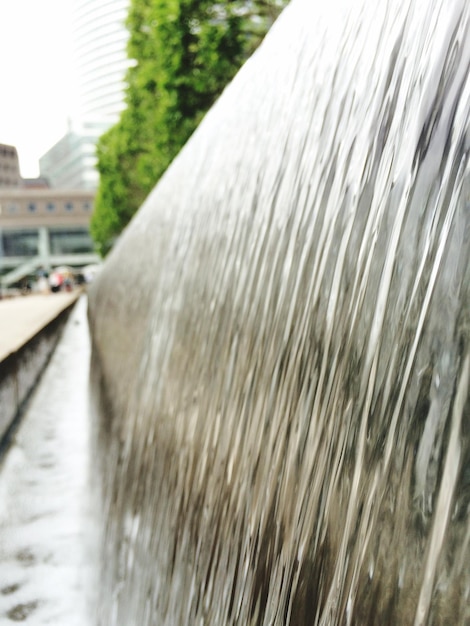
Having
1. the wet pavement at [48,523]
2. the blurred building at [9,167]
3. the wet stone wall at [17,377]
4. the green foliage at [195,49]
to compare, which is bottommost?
the wet pavement at [48,523]

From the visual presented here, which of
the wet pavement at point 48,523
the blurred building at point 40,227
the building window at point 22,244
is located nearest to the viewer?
the wet pavement at point 48,523

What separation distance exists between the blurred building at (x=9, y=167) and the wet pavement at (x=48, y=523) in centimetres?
9097

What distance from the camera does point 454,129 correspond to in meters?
0.87

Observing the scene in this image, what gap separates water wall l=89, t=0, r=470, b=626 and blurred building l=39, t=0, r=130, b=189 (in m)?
92.5

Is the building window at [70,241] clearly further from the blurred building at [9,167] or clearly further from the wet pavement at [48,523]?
the wet pavement at [48,523]

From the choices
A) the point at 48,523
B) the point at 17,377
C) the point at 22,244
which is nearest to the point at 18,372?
the point at 17,377

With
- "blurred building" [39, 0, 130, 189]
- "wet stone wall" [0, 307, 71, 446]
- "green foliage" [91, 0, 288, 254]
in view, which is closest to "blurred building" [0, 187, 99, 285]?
"blurred building" [39, 0, 130, 189]

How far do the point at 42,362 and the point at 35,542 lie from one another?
5.25 m

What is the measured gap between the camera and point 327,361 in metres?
1.08

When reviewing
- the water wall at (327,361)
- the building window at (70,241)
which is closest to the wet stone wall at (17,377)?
the water wall at (327,361)

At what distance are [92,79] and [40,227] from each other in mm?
39973

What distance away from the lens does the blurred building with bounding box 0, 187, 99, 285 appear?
2749 inches

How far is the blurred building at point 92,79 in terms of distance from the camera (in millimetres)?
93875

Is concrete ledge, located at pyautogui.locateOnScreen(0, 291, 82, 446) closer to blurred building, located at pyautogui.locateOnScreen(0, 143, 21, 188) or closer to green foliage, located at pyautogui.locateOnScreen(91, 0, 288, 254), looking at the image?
green foliage, located at pyautogui.locateOnScreen(91, 0, 288, 254)
